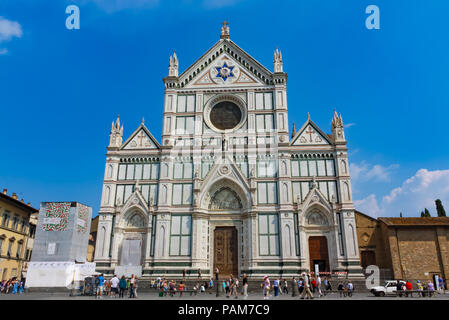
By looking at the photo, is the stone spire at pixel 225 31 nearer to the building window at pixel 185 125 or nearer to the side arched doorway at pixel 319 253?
the building window at pixel 185 125

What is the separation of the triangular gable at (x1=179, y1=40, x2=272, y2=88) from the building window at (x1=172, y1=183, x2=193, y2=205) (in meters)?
9.92

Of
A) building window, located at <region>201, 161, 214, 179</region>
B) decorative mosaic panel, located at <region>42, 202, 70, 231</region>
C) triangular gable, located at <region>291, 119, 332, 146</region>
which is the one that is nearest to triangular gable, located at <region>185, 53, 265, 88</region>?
triangular gable, located at <region>291, 119, 332, 146</region>

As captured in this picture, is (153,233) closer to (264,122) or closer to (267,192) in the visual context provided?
(267,192)

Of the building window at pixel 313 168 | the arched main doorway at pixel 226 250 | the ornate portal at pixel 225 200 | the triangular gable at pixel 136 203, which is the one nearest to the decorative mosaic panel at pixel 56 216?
the triangular gable at pixel 136 203

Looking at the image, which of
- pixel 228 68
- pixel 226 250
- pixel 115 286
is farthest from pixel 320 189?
pixel 115 286

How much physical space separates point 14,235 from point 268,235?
2622 cm

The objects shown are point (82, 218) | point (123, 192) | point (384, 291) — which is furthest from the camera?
point (123, 192)

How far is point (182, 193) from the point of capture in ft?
95.0

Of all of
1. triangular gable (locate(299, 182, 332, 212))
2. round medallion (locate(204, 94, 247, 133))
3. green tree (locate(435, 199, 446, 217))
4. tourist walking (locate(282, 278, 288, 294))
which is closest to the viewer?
tourist walking (locate(282, 278, 288, 294))

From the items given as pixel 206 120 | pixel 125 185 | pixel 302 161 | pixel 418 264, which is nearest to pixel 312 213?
pixel 302 161

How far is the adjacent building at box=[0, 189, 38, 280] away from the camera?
1272 inches

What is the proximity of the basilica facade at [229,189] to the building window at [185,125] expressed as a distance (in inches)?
3.8

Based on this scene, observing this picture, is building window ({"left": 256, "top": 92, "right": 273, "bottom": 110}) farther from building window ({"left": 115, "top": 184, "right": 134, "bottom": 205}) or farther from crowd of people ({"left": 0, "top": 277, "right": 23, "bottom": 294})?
crowd of people ({"left": 0, "top": 277, "right": 23, "bottom": 294})

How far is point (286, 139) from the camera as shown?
29.5 meters
